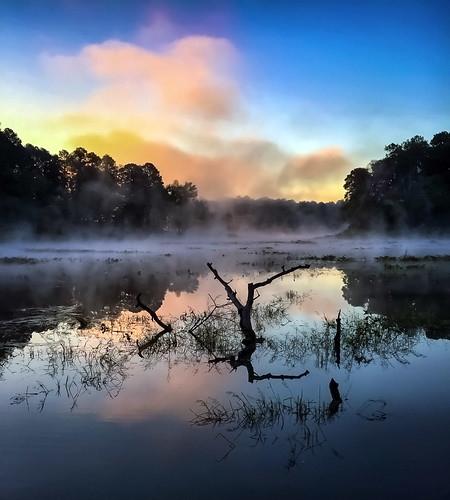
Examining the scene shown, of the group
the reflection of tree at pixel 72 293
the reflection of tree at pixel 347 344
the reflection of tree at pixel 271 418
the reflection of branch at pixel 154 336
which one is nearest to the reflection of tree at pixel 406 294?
the reflection of tree at pixel 347 344

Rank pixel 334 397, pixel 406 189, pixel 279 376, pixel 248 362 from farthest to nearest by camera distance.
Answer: pixel 406 189, pixel 248 362, pixel 279 376, pixel 334 397

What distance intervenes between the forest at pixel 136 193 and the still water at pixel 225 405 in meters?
60.2

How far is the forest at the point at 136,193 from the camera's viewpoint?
72.9 m

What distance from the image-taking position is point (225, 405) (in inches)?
362

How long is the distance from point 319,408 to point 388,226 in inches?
2973

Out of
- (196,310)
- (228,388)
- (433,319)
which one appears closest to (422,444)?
(228,388)

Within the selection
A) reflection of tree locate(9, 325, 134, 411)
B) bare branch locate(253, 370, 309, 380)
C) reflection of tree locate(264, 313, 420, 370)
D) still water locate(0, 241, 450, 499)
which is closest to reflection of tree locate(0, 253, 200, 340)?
still water locate(0, 241, 450, 499)

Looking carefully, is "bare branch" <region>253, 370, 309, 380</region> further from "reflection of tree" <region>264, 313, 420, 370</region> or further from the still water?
"reflection of tree" <region>264, 313, 420, 370</region>

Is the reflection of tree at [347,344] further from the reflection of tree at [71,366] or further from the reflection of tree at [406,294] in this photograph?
the reflection of tree at [71,366]

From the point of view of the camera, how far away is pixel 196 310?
19.3m

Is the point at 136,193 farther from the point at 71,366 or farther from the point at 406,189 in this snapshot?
the point at 71,366

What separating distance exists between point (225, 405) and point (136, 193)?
87.4 m

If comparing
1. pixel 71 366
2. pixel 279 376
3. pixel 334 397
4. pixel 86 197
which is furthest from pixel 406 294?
pixel 86 197

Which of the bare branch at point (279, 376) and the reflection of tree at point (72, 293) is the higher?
the bare branch at point (279, 376)
